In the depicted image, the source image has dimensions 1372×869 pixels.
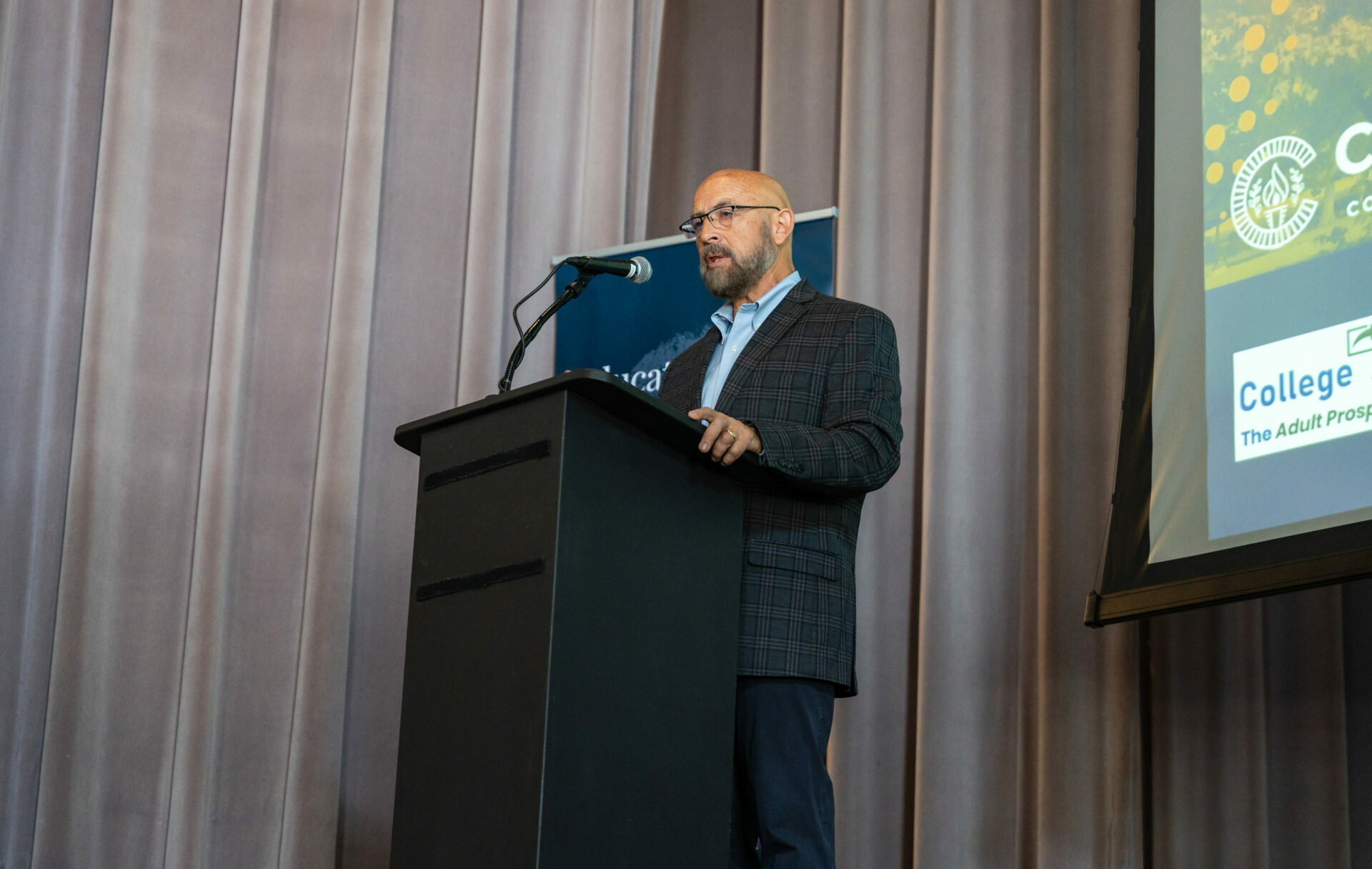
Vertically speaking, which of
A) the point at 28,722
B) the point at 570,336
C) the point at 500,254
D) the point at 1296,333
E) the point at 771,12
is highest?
the point at 771,12

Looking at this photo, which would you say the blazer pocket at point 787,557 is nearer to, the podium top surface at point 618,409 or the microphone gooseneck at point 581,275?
the podium top surface at point 618,409

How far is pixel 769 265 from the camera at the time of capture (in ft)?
8.32

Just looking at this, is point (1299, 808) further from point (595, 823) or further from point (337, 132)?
point (337, 132)

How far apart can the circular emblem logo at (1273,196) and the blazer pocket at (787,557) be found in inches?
49.1

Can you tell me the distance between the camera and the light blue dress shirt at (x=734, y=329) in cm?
236

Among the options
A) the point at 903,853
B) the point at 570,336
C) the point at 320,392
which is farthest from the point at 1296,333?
the point at 320,392

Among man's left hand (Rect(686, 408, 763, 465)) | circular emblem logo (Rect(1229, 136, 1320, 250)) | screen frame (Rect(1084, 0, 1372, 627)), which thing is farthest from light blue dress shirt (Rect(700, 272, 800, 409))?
circular emblem logo (Rect(1229, 136, 1320, 250))

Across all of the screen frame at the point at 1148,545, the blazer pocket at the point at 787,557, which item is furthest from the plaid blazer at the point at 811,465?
the screen frame at the point at 1148,545

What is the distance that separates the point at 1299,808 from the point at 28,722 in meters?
2.95

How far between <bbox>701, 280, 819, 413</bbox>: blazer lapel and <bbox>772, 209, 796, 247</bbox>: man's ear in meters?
0.20

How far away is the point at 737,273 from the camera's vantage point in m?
2.50

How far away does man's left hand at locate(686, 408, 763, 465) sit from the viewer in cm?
175

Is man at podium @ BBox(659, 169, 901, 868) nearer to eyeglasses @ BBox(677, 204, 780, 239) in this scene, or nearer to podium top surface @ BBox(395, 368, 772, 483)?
podium top surface @ BBox(395, 368, 772, 483)

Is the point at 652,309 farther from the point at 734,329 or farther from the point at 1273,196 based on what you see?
the point at 1273,196
